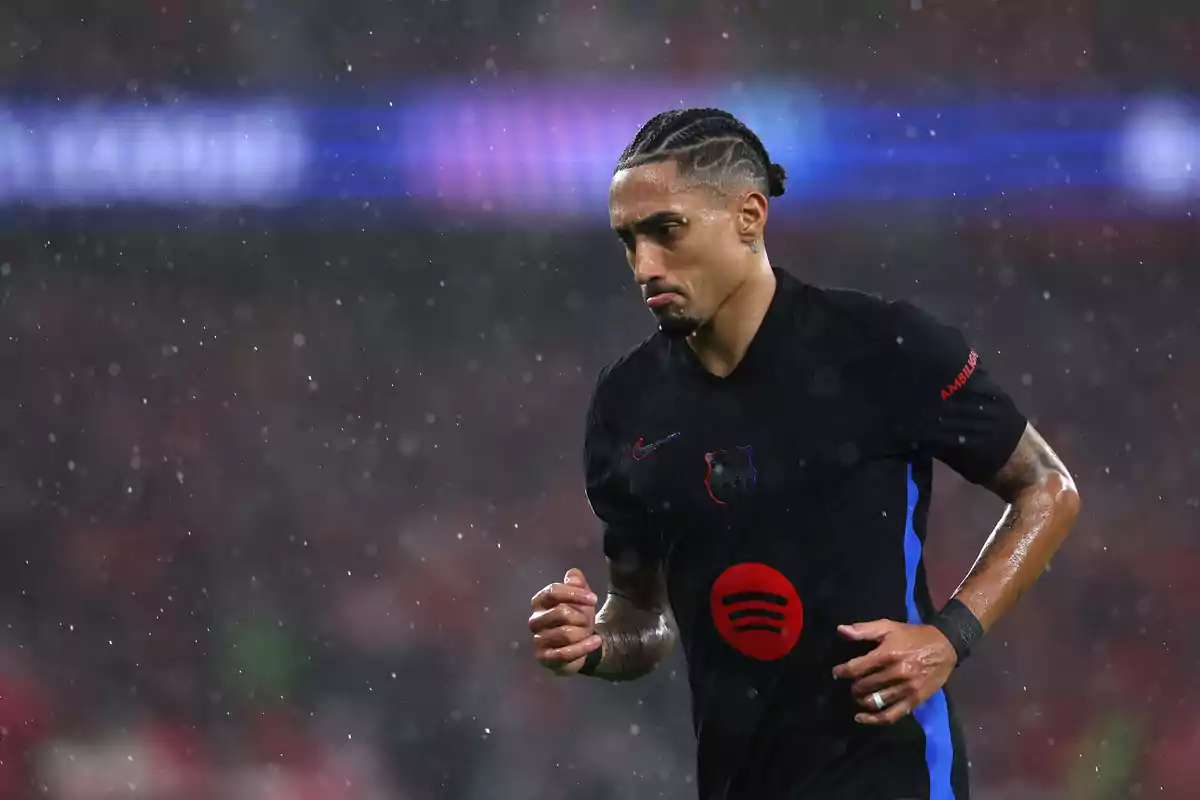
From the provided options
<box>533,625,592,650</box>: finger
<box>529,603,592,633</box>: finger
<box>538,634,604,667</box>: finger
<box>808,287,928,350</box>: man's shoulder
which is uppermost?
<box>808,287,928,350</box>: man's shoulder

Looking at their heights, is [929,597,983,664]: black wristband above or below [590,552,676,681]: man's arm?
below

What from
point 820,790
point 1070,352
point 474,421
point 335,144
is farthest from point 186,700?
point 820,790

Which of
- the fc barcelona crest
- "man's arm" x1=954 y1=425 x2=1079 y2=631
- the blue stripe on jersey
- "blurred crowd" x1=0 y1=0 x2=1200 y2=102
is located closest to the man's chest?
the fc barcelona crest

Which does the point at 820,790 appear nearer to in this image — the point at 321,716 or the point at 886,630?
the point at 886,630

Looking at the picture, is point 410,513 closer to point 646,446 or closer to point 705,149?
point 646,446

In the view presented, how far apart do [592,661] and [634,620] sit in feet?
0.71

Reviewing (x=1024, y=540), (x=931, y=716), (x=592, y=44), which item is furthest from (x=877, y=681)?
(x=592, y=44)

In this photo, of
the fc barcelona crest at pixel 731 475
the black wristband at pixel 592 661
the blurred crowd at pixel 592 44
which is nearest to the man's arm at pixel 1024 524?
the fc barcelona crest at pixel 731 475

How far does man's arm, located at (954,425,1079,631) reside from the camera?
8.87ft

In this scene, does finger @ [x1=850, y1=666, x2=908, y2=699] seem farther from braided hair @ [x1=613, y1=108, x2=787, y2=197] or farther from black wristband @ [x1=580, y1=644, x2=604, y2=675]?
braided hair @ [x1=613, y1=108, x2=787, y2=197]

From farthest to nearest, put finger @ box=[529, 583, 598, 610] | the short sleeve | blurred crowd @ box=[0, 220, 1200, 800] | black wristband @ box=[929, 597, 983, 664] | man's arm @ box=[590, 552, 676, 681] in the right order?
blurred crowd @ box=[0, 220, 1200, 800] → man's arm @ box=[590, 552, 676, 681] → the short sleeve → finger @ box=[529, 583, 598, 610] → black wristband @ box=[929, 597, 983, 664]

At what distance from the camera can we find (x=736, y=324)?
2820mm

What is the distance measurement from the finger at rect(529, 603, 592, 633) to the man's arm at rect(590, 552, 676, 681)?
0.33 meters

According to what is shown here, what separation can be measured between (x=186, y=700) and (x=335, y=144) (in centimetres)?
273
